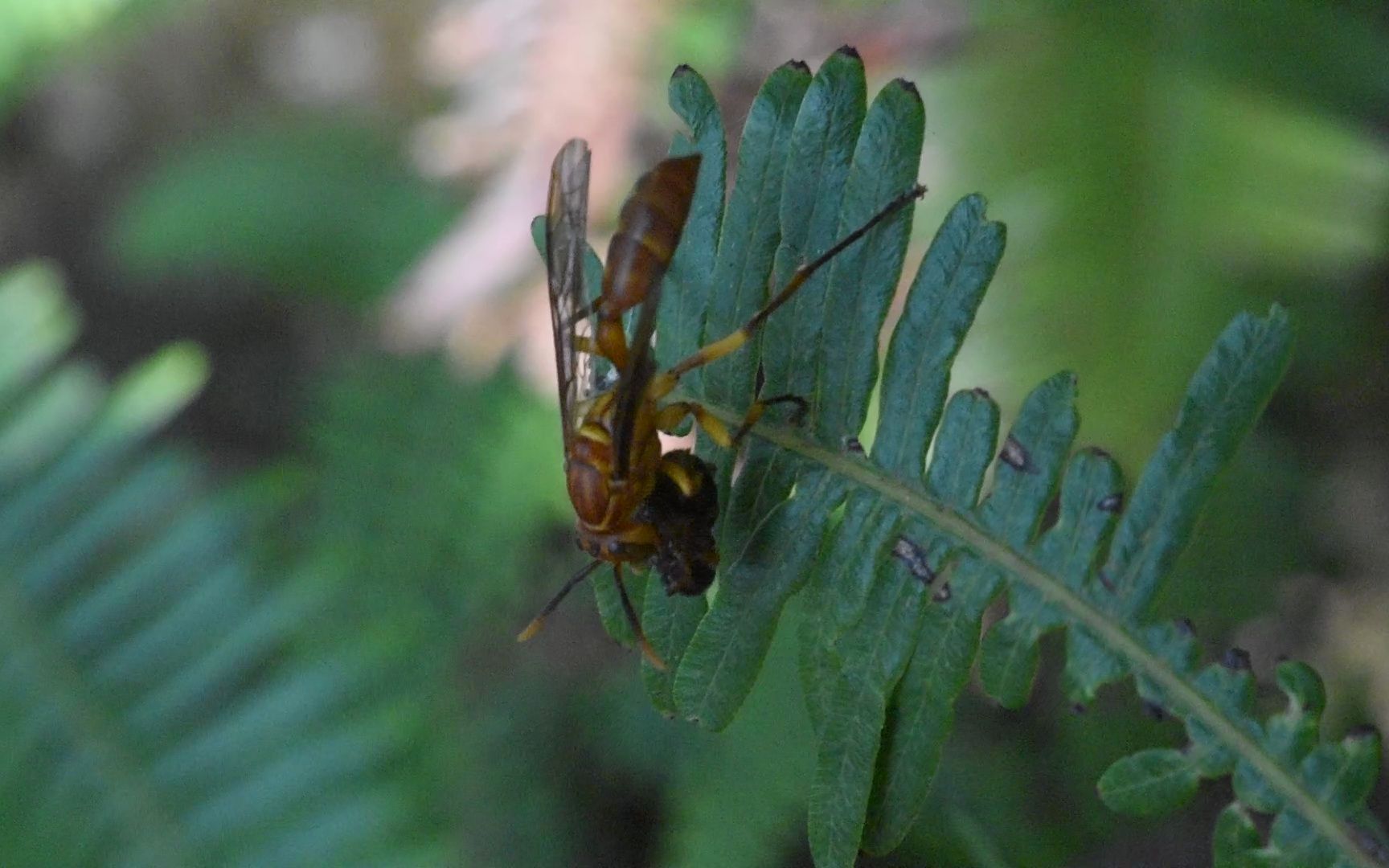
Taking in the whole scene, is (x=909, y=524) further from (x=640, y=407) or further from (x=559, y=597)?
(x=559, y=597)

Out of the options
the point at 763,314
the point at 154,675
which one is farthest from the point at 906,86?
the point at 154,675

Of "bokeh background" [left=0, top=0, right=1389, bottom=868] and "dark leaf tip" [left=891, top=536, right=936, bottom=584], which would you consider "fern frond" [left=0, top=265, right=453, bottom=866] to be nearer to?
"bokeh background" [left=0, top=0, right=1389, bottom=868]

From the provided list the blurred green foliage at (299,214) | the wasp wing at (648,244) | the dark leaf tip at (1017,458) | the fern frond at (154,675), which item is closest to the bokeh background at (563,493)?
the fern frond at (154,675)

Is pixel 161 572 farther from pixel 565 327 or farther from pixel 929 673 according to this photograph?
pixel 929 673

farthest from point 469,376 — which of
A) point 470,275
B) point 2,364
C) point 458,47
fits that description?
point 2,364

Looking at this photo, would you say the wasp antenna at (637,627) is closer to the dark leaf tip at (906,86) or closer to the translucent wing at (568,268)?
the translucent wing at (568,268)
